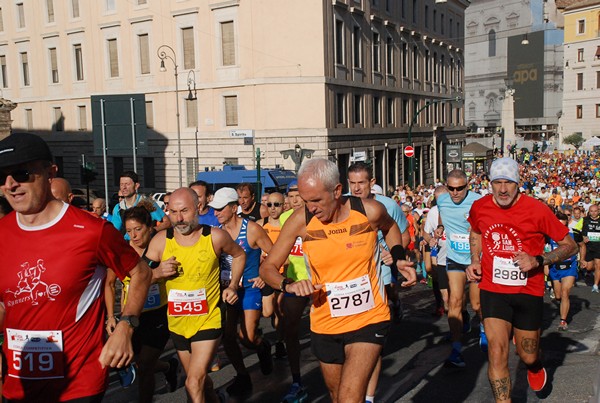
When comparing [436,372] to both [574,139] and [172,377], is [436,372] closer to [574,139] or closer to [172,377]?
[172,377]

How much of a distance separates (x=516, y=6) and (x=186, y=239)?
333 ft

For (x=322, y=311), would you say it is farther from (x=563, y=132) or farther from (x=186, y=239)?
(x=563, y=132)

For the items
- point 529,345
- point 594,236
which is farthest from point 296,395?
point 594,236

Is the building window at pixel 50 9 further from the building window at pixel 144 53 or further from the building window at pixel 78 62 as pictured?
the building window at pixel 144 53

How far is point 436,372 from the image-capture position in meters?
6.71

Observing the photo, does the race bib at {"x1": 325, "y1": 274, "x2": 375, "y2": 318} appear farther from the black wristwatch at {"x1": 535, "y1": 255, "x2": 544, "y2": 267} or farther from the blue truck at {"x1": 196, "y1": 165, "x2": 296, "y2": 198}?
the blue truck at {"x1": 196, "y1": 165, "x2": 296, "y2": 198}

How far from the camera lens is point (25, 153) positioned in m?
2.82

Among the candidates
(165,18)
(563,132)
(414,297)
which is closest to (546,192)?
(414,297)

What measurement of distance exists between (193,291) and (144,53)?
34.9 m

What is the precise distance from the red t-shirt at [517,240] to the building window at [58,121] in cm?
4100

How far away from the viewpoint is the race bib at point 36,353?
2.93m

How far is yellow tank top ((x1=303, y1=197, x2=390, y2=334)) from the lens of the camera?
168 inches

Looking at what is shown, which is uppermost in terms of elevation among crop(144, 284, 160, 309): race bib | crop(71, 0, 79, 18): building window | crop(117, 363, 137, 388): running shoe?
crop(71, 0, 79, 18): building window

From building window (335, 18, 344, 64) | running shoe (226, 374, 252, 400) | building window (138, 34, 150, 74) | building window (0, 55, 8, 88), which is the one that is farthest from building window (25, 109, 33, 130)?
running shoe (226, 374, 252, 400)
